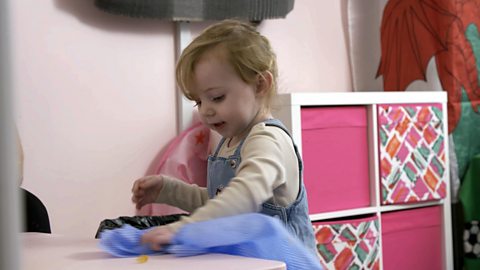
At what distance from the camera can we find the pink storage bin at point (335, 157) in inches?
76.9

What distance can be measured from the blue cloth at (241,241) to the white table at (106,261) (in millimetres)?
13

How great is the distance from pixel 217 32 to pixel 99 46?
81 cm

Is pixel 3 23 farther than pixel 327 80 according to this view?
No

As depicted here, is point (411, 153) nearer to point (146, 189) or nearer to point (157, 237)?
point (146, 189)

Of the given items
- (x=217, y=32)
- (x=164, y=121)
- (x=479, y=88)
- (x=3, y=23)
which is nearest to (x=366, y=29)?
(x=479, y=88)

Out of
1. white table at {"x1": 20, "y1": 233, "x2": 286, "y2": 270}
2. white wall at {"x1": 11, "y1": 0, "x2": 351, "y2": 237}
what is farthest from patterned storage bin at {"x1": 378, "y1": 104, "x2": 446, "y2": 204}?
white table at {"x1": 20, "y1": 233, "x2": 286, "y2": 270}

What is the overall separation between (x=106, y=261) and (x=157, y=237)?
0.06 meters

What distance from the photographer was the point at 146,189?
1.17m

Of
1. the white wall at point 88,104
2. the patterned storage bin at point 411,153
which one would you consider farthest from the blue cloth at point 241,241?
the patterned storage bin at point 411,153

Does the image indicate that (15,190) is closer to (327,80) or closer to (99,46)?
(99,46)

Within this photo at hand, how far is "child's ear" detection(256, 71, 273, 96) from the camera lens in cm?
120

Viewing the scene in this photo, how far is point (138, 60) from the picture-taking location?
2014 mm

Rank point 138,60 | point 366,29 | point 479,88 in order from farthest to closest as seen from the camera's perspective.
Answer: point 366,29 → point 479,88 → point 138,60

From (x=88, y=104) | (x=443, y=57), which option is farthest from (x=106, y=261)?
(x=443, y=57)
